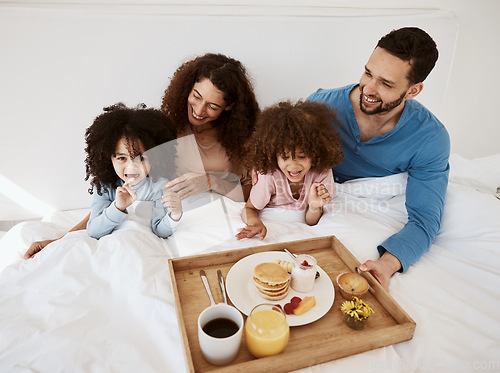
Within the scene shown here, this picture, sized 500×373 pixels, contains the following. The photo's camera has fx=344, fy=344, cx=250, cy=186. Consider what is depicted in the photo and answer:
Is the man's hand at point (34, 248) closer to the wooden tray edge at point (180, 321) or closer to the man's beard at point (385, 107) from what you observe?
the wooden tray edge at point (180, 321)

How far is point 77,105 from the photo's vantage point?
105 cm

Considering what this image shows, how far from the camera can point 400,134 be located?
52.2 inches

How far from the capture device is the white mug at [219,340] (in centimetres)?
67

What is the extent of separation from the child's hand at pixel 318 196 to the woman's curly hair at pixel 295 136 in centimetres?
7

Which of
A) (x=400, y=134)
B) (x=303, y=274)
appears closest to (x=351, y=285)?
(x=303, y=274)

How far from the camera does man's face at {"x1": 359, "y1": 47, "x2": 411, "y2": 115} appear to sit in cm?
116

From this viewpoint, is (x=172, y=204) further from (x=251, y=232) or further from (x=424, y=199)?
(x=424, y=199)

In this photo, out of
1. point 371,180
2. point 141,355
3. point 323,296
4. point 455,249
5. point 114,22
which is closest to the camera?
point 141,355

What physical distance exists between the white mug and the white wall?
28.3 inches

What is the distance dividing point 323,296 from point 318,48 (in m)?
1.01

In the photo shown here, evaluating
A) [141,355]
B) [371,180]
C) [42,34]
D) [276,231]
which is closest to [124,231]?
[141,355]

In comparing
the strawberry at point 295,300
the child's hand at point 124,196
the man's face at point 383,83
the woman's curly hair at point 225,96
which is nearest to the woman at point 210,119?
the woman's curly hair at point 225,96

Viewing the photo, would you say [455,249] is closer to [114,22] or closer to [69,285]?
[69,285]

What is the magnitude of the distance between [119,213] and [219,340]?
1.96 ft
